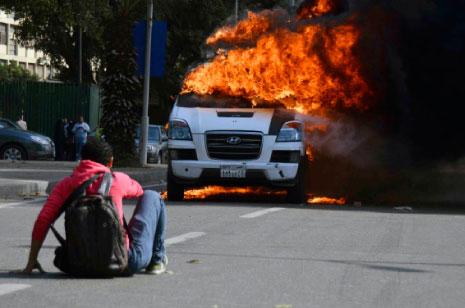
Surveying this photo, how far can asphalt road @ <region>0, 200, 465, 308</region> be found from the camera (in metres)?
8.74

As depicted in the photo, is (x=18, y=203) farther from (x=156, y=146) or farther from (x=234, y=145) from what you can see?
(x=156, y=146)

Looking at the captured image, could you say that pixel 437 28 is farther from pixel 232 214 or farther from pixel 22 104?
pixel 22 104

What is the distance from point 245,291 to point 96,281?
110cm

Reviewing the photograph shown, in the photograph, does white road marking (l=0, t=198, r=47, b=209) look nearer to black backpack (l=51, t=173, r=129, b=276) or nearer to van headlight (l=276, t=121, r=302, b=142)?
van headlight (l=276, t=121, r=302, b=142)

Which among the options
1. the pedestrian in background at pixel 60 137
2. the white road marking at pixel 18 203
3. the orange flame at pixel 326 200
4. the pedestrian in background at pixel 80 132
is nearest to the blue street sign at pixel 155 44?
the pedestrian in background at pixel 80 132

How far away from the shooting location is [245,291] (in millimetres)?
9148

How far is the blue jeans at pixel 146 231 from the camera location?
9547 mm

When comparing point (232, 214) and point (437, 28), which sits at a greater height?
point (437, 28)

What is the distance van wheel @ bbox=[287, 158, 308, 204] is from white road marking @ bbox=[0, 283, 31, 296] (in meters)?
11.0

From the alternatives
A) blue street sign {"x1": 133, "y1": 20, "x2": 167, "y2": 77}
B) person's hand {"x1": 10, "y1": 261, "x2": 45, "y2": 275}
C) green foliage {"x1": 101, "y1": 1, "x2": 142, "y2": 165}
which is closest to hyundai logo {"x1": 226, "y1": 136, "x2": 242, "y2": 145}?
person's hand {"x1": 10, "y1": 261, "x2": 45, "y2": 275}

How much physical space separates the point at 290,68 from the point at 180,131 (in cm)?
285

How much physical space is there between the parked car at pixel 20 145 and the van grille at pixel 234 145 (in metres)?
22.0

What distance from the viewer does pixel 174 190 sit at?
20.2 meters

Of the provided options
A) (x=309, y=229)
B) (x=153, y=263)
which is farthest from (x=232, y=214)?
(x=153, y=263)
